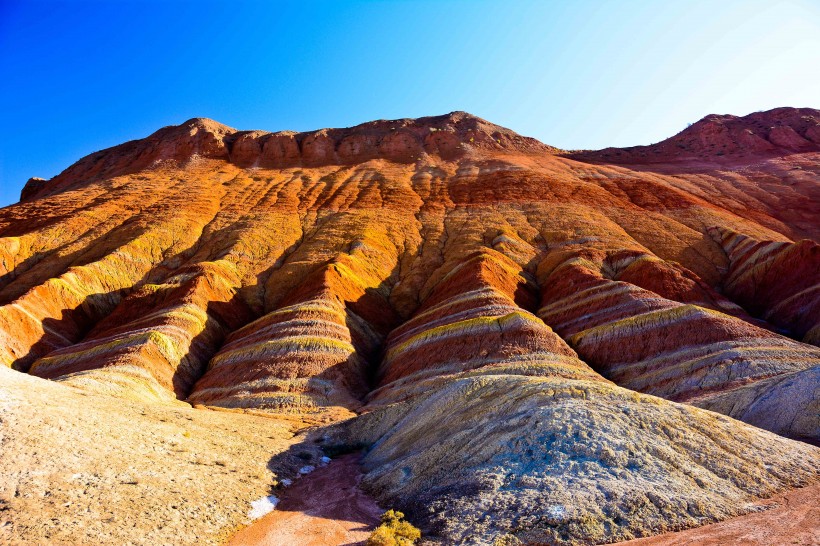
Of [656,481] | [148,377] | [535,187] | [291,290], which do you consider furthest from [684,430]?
[535,187]

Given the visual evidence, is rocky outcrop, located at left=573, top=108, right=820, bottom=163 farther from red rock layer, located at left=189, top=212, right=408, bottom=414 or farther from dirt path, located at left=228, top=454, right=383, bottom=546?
dirt path, located at left=228, top=454, right=383, bottom=546

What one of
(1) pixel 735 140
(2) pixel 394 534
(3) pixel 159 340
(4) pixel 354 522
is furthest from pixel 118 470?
(1) pixel 735 140

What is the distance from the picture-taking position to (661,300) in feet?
148

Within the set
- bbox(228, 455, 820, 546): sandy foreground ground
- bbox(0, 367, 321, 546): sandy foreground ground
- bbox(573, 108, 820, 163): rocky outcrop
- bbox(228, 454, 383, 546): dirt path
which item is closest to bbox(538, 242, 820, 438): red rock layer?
bbox(228, 455, 820, 546): sandy foreground ground

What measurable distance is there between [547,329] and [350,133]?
301 feet

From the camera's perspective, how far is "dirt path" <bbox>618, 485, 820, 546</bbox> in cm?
1292

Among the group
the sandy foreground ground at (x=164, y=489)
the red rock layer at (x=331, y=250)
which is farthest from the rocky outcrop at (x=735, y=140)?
the sandy foreground ground at (x=164, y=489)

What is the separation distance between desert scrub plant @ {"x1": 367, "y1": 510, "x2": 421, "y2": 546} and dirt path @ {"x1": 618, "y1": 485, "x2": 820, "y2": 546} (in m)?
6.08

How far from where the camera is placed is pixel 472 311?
4672cm

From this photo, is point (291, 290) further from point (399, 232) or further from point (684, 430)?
point (684, 430)

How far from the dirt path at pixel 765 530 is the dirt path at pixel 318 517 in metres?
8.75

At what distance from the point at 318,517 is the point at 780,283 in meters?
52.8

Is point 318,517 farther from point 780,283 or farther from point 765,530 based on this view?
point 780,283

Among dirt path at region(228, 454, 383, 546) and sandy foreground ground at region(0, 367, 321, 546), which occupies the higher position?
sandy foreground ground at region(0, 367, 321, 546)
